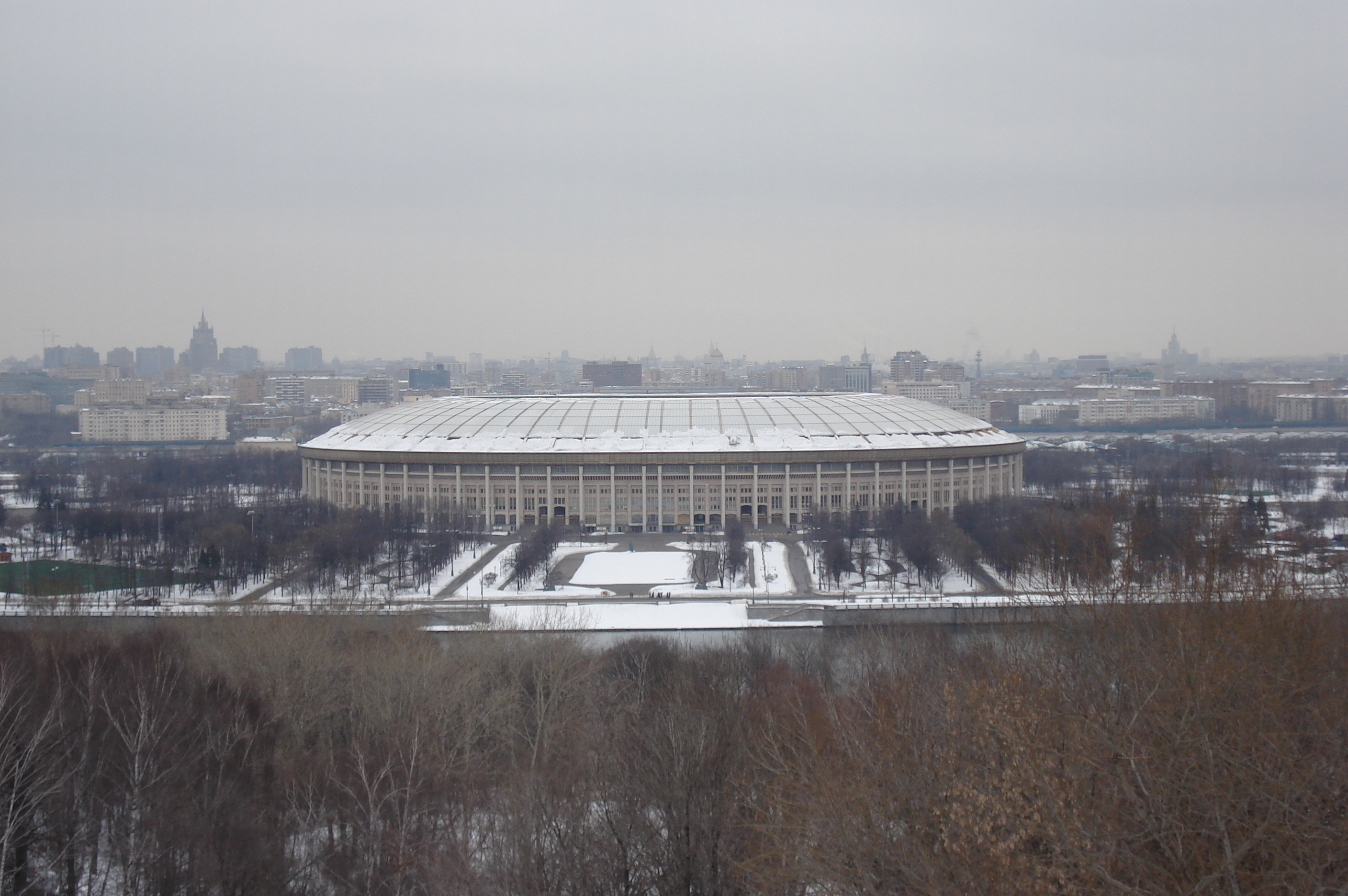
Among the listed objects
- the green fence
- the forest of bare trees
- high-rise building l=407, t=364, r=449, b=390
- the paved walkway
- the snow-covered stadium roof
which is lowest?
the paved walkway

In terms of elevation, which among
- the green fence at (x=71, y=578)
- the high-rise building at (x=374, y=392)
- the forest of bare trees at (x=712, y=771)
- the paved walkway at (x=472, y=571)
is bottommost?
the paved walkway at (x=472, y=571)

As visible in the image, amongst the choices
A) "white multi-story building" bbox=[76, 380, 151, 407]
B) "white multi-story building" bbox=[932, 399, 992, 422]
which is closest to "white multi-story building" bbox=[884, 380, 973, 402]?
"white multi-story building" bbox=[932, 399, 992, 422]

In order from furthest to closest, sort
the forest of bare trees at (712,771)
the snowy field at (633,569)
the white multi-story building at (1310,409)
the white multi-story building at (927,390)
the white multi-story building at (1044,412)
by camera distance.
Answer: the white multi-story building at (927,390), the white multi-story building at (1044,412), the white multi-story building at (1310,409), the snowy field at (633,569), the forest of bare trees at (712,771)

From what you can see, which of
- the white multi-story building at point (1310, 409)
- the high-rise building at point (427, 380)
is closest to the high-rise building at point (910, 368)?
the white multi-story building at point (1310, 409)

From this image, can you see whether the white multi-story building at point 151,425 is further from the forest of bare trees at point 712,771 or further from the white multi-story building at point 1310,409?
the white multi-story building at point 1310,409

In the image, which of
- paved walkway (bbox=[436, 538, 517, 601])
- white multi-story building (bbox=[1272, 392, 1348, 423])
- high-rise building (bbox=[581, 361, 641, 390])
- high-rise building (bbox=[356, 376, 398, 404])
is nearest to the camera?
paved walkway (bbox=[436, 538, 517, 601])

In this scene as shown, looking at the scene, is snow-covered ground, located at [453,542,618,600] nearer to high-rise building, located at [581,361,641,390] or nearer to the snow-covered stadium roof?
the snow-covered stadium roof
